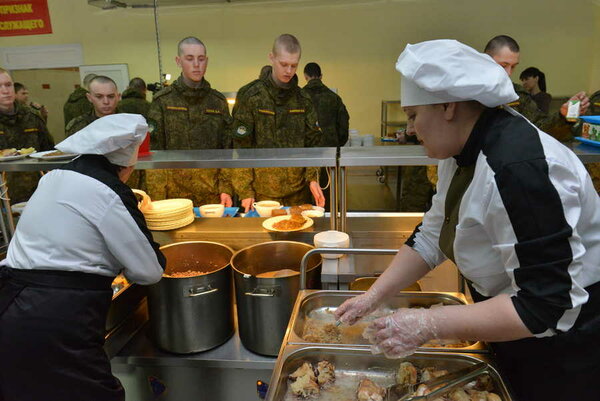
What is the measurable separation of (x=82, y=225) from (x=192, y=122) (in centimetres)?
202

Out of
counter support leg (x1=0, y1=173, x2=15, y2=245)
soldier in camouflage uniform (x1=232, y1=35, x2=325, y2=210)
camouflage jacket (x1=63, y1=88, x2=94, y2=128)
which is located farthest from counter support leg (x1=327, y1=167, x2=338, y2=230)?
camouflage jacket (x1=63, y1=88, x2=94, y2=128)

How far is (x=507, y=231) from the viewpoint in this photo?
0.84 m

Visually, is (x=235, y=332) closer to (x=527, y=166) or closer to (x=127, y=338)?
(x=127, y=338)

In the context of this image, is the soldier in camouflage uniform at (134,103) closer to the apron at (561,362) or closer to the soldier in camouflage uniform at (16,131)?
the soldier in camouflage uniform at (16,131)

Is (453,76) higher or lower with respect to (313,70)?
lower

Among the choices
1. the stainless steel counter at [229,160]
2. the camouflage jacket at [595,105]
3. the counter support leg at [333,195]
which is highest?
the camouflage jacket at [595,105]

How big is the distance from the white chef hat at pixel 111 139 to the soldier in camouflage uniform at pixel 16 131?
262 centimetres

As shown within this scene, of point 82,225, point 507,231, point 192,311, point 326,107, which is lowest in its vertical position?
point 192,311

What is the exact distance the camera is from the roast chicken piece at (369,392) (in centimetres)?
104

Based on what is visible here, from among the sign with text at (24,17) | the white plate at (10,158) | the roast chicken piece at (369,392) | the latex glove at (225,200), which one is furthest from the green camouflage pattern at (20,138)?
the roast chicken piece at (369,392)

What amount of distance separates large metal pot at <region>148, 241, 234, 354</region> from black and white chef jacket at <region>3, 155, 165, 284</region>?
0.23m

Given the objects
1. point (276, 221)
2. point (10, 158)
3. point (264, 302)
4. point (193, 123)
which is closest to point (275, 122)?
point (193, 123)

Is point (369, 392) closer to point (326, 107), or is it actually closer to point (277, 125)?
point (277, 125)

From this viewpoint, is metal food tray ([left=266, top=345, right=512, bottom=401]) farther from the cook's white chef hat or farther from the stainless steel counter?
the stainless steel counter
